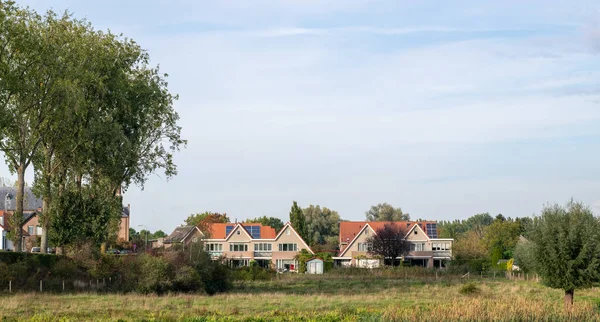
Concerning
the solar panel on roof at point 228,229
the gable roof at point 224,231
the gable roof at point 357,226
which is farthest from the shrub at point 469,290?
the solar panel on roof at point 228,229

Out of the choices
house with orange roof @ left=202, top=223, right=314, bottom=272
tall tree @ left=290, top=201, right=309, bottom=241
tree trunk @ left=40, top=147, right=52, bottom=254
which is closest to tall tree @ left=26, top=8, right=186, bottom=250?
tree trunk @ left=40, top=147, right=52, bottom=254

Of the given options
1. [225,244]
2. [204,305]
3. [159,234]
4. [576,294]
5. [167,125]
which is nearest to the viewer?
[204,305]

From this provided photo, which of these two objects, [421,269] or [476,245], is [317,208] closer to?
[476,245]

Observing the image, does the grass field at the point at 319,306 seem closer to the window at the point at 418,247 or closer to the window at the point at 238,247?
the window at the point at 418,247

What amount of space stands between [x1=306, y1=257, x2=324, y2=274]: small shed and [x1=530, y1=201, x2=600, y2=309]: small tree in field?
5446cm

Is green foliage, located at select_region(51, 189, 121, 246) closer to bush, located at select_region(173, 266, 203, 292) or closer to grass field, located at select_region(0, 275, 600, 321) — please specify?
bush, located at select_region(173, 266, 203, 292)

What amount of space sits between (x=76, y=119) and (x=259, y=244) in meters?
54.8

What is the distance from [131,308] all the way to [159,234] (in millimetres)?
140829

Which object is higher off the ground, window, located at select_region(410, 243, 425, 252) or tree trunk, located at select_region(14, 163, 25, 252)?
tree trunk, located at select_region(14, 163, 25, 252)

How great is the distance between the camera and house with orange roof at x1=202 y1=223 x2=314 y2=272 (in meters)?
104

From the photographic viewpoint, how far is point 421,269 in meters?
74.6

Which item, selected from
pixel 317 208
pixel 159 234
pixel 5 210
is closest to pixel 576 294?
pixel 5 210

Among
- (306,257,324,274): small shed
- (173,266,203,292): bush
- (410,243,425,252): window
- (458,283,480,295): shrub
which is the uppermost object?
(410,243,425,252): window

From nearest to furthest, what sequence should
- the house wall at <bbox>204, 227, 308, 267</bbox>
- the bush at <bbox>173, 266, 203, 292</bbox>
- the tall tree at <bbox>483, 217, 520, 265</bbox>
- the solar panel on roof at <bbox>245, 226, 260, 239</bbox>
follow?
the bush at <bbox>173, 266, 203, 292</bbox> < the house wall at <bbox>204, 227, 308, 267</bbox> < the solar panel on roof at <bbox>245, 226, 260, 239</bbox> < the tall tree at <bbox>483, 217, 520, 265</bbox>
